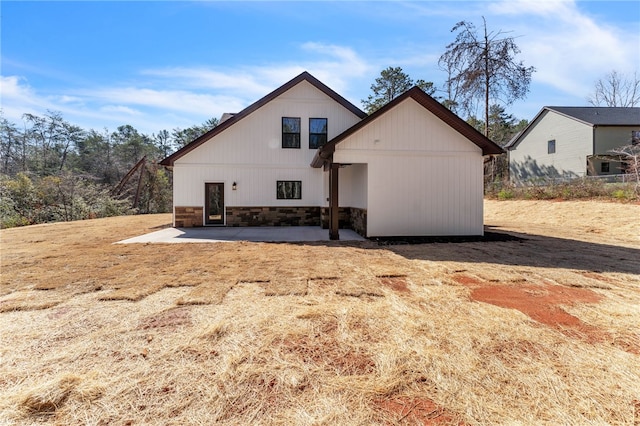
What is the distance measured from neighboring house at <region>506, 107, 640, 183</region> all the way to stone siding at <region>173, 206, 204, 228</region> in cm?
2191

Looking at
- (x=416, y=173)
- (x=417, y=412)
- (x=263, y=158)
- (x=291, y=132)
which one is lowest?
(x=417, y=412)

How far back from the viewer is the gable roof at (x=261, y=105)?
11.9 meters

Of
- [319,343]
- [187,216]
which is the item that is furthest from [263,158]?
[319,343]

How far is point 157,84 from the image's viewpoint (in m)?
14.9

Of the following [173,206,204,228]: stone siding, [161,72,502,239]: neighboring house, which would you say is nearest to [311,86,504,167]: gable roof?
[161,72,502,239]: neighboring house

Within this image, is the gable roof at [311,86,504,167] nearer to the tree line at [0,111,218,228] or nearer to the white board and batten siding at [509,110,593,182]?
the tree line at [0,111,218,228]

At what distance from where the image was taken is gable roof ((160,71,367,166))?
11.9 m

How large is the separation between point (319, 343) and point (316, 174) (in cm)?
1033

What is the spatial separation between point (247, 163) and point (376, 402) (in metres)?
11.5

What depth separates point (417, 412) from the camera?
1.83 metres

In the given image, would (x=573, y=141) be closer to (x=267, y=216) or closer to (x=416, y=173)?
(x=416, y=173)

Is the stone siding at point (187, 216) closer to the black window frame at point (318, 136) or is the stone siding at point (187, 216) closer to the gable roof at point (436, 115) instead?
the black window frame at point (318, 136)

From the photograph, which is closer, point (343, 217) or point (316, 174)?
point (343, 217)

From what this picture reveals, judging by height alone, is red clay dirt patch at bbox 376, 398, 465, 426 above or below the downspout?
below
